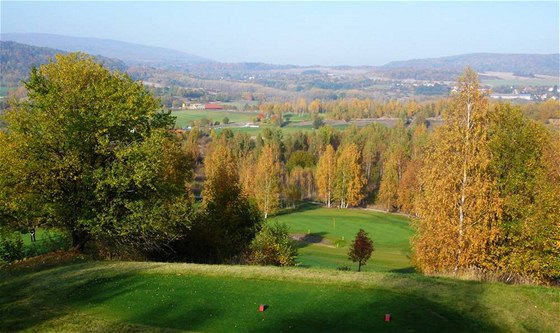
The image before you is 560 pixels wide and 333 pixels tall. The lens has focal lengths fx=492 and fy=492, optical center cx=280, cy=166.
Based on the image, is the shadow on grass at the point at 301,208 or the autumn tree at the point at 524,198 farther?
the shadow on grass at the point at 301,208

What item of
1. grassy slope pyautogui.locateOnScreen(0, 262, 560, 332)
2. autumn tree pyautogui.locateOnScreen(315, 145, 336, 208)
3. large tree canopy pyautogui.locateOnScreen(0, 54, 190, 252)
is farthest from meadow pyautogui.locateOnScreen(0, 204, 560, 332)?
autumn tree pyautogui.locateOnScreen(315, 145, 336, 208)

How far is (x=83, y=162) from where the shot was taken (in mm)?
26062

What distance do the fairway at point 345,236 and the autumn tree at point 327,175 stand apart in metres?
8.67

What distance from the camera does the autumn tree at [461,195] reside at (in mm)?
21438

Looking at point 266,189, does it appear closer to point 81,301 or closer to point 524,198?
point 524,198

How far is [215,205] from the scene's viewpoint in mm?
35125

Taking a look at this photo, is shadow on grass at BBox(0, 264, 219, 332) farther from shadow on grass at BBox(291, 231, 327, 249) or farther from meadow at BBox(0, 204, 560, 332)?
shadow on grass at BBox(291, 231, 327, 249)

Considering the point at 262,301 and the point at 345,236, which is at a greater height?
the point at 262,301

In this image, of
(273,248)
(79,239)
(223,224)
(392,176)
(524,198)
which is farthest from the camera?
(392,176)

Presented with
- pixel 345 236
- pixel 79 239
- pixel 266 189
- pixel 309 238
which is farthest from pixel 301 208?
pixel 79 239

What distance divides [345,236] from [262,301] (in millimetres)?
45469

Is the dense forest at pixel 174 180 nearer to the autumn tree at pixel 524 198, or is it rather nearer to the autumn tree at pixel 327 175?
the autumn tree at pixel 524 198

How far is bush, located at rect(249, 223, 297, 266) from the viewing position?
28328mm

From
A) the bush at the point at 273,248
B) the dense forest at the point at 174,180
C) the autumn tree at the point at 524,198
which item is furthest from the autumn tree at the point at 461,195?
the bush at the point at 273,248
